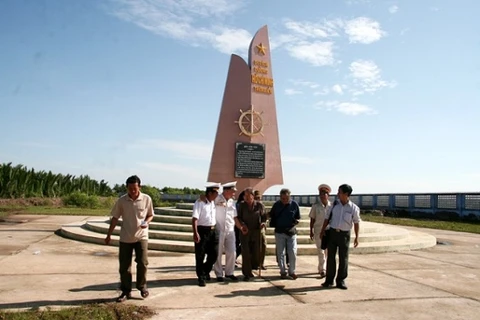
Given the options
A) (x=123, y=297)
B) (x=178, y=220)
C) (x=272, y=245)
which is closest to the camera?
(x=123, y=297)

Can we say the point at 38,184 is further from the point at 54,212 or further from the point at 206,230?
the point at 206,230

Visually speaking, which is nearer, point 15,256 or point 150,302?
point 150,302

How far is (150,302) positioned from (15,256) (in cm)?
423

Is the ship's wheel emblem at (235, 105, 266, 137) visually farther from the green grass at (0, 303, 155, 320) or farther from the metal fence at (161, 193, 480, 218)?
the metal fence at (161, 193, 480, 218)

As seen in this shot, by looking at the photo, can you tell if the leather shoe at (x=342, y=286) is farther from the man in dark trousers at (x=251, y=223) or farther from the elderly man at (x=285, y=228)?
the man in dark trousers at (x=251, y=223)

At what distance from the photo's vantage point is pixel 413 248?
394 inches

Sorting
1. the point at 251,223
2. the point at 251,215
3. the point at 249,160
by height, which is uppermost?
Result: the point at 249,160

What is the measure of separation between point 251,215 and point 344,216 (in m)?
1.43

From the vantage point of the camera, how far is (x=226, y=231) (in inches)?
249

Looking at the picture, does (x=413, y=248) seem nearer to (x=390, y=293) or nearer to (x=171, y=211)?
(x=390, y=293)

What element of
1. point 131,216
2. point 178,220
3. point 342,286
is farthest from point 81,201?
point 342,286

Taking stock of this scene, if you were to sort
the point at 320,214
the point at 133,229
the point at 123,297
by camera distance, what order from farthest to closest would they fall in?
1. the point at 320,214
2. the point at 133,229
3. the point at 123,297

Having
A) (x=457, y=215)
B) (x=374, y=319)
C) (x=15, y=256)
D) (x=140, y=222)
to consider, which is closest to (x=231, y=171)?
(x=15, y=256)

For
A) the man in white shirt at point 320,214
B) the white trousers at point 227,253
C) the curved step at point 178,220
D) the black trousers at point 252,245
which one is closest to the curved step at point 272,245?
the curved step at point 178,220
